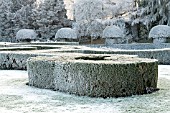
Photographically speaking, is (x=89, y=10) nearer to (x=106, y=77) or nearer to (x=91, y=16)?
(x=91, y=16)

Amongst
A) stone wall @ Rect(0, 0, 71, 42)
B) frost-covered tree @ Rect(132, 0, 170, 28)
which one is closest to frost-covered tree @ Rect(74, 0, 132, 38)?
stone wall @ Rect(0, 0, 71, 42)

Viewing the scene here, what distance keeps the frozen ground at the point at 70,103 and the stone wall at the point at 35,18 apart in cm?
2718

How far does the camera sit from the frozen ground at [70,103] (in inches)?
228

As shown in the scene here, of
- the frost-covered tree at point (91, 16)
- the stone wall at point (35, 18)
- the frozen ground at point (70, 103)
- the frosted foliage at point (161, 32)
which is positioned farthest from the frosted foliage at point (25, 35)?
the frozen ground at point (70, 103)

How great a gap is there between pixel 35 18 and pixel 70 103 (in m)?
29.8

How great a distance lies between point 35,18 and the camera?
1391 inches

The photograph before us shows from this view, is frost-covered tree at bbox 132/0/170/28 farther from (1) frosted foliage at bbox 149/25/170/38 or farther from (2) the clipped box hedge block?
(2) the clipped box hedge block

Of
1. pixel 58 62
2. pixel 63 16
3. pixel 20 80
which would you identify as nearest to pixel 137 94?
pixel 58 62

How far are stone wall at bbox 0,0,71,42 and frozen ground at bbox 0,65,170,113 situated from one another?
89.2ft

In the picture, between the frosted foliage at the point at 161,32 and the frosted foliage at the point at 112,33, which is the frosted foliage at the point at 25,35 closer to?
the frosted foliage at the point at 112,33

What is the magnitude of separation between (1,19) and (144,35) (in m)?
15.3

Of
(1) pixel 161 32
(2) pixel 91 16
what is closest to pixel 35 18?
(2) pixel 91 16

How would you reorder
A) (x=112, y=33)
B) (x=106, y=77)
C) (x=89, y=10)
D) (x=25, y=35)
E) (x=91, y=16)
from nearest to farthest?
(x=106, y=77)
(x=112, y=33)
(x=25, y=35)
(x=91, y=16)
(x=89, y=10)

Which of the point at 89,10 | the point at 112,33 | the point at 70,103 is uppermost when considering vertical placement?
the point at 89,10
